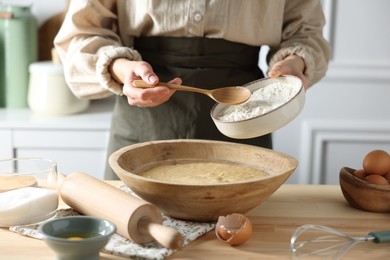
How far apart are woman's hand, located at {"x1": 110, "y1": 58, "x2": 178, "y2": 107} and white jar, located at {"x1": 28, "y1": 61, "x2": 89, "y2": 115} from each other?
112 cm

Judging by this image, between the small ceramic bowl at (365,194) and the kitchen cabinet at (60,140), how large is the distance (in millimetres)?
1290

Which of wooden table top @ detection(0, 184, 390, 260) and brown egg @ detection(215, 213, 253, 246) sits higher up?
brown egg @ detection(215, 213, 253, 246)

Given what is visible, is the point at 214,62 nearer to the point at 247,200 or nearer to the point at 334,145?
the point at 247,200

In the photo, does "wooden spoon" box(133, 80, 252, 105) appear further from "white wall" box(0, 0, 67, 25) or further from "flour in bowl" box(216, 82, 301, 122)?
"white wall" box(0, 0, 67, 25)

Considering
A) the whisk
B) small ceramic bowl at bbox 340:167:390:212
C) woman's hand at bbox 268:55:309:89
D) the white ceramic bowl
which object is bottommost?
the whisk

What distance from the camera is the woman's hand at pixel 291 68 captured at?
1.31 meters

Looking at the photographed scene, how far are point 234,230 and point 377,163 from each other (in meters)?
0.34

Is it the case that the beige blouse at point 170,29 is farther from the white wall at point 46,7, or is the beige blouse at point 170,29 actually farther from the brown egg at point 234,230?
the white wall at point 46,7

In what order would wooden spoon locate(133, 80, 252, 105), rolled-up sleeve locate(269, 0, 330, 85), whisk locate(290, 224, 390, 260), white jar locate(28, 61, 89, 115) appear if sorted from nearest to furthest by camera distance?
whisk locate(290, 224, 390, 260) < wooden spoon locate(133, 80, 252, 105) < rolled-up sleeve locate(269, 0, 330, 85) < white jar locate(28, 61, 89, 115)

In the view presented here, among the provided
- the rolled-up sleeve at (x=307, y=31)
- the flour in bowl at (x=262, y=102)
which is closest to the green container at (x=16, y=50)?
the rolled-up sleeve at (x=307, y=31)

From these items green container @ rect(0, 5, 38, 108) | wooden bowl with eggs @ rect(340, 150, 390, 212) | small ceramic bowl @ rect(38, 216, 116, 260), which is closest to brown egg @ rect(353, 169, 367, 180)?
wooden bowl with eggs @ rect(340, 150, 390, 212)

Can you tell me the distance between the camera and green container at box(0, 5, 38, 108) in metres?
2.51

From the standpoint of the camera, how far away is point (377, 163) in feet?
3.97

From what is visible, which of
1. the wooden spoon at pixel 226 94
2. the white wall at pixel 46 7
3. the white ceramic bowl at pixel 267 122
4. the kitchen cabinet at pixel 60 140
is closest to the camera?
the white ceramic bowl at pixel 267 122
